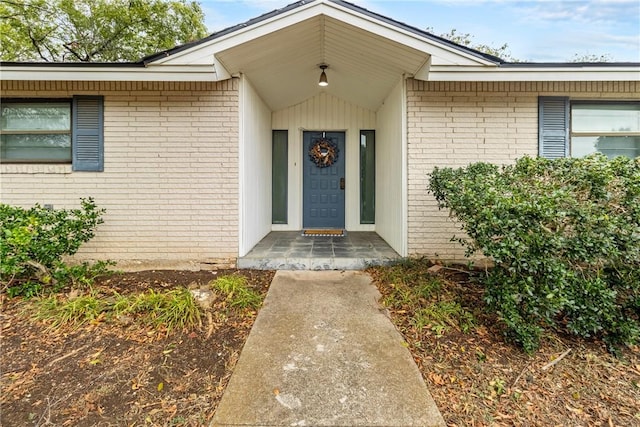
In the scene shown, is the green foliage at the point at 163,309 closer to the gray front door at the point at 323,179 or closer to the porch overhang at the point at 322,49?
the porch overhang at the point at 322,49

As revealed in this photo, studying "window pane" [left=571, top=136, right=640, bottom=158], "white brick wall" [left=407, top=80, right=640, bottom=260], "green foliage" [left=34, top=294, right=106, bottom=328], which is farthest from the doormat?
"window pane" [left=571, top=136, right=640, bottom=158]

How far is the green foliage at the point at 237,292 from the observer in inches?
129

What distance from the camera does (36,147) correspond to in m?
4.56

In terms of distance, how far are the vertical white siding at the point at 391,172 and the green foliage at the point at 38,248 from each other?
4.18 meters

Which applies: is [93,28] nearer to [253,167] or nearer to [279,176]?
[279,176]

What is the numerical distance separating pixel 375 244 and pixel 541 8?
9285mm

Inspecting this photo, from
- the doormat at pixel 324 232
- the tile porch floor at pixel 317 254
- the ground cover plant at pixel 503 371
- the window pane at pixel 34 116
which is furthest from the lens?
the doormat at pixel 324 232

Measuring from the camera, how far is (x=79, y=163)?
4.47 meters

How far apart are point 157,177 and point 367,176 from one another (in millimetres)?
4250

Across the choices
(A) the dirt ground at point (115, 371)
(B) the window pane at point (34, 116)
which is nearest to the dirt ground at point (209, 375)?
(A) the dirt ground at point (115, 371)

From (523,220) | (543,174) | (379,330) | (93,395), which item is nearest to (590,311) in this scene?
(523,220)

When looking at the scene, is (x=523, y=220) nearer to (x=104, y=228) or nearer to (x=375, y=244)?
(x=375, y=244)

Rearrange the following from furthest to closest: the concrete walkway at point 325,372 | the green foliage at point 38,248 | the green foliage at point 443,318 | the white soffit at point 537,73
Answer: the white soffit at point 537,73
the green foliage at point 38,248
the green foliage at point 443,318
the concrete walkway at point 325,372

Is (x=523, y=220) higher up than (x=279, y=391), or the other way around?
(x=523, y=220)
